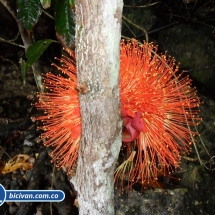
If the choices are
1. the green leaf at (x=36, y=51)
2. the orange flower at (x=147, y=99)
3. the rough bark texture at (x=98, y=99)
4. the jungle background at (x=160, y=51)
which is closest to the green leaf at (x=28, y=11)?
the jungle background at (x=160, y=51)

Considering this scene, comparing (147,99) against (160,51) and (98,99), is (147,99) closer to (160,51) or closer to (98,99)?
(98,99)

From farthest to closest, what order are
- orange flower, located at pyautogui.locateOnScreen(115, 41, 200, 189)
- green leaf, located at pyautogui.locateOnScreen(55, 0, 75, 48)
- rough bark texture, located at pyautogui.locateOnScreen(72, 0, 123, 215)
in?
1. green leaf, located at pyautogui.locateOnScreen(55, 0, 75, 48)
2. orange flower, located at pyautogui.locateOnScreen(115, 41, 200, 189)
3. rough bark texture, located at pyautogui.locateOnScreen(72, 0, 123, 215)

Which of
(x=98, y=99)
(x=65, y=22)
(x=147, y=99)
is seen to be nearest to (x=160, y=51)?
(x=65, y=22)

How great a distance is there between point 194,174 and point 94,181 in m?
0.69

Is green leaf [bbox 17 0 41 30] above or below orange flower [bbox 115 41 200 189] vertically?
above

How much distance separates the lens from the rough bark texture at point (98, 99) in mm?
823

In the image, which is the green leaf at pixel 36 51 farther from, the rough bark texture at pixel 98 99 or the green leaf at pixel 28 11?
the rough bark texture at pixel 98 99

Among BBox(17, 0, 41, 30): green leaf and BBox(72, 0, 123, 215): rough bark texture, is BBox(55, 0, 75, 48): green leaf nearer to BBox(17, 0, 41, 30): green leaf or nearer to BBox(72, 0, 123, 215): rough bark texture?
BBox(17, 0, 41, 30): green leaf

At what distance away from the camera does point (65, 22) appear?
1331 mm

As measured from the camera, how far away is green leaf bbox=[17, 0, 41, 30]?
1.35 metres

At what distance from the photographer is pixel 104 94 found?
88 centimetres

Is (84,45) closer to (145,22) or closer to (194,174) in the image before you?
(194,174)

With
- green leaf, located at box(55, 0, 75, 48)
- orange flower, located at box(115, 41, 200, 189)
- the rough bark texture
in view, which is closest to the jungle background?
green leaf, located at box(55, 0, 75, 48)

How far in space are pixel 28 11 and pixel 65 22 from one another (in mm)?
146
